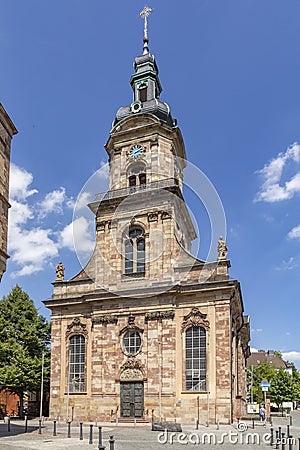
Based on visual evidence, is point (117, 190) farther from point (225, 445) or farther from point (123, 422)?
point (225, 445)

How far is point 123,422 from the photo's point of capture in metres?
36.1

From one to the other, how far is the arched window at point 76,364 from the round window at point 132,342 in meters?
3.52

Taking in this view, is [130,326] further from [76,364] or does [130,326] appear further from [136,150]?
[136,150]

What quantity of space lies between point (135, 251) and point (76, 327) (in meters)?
7.19

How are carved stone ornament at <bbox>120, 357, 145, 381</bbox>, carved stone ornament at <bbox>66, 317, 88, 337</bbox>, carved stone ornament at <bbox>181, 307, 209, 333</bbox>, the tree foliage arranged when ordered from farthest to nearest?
1. the tree foliage
2. carved stone ornament at <bbox>66, 317, 88, 337</bbox>
3. carved stone ornament at <bbox>120, 357, 145, 381</bbox>
4. carved stone ornament at <bbox>181, 307, 209, 333</bbox>

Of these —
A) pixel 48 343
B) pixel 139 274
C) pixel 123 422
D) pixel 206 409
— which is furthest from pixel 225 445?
pixel 48 343

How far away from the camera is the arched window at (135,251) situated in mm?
39812

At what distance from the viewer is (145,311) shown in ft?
125

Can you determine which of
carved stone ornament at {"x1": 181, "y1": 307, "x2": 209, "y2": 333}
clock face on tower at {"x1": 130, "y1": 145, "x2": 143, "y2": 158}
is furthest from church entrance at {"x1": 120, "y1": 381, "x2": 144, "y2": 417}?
clock face on tower at {"x1": 130, "y1": 145, "x2": 143, "y2": 158}

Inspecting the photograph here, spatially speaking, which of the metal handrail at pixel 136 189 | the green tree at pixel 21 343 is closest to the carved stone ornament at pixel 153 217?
the metal handrail at pixel 136 189

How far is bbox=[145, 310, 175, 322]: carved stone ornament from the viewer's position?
1462 inches

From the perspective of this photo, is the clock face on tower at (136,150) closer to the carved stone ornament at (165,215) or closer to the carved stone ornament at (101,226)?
the carved stone ornament at (101,226)

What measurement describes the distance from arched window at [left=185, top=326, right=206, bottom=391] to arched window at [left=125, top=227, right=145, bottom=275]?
6.11m

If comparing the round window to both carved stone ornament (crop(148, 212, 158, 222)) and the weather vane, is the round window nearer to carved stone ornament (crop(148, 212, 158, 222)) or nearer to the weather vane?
carved stone ornament (crop(148, 212, 158, 222))
